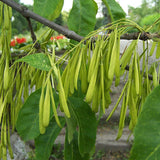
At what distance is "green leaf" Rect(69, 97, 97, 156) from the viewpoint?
1.47 ft

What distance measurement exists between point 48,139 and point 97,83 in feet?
0.84

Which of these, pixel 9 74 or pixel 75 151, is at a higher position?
pixel 9 74

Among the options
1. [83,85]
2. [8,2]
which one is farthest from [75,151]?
[8,2]

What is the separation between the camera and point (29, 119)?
45cm

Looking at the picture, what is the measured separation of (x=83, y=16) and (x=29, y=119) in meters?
0.32

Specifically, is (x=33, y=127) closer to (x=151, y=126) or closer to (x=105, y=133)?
(x=151, y=126)

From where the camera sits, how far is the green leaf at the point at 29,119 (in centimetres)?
44

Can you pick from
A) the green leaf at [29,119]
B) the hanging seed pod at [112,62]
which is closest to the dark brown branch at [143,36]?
the hanging seed pod at [112,62]

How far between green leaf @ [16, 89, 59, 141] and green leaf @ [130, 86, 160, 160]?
0.68ft

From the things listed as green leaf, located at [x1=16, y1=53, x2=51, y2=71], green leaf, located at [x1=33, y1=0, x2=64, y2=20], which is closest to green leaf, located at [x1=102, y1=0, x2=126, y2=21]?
green leaf, located at [x1=33, y1=0, x2=64, y2=20]

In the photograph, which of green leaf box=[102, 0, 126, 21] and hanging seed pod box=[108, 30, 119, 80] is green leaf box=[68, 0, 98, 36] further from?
hanging seed pod box=[108, 30, 119, 80]

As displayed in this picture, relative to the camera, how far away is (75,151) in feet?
1.66

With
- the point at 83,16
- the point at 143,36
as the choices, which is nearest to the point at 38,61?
the point at 143,36

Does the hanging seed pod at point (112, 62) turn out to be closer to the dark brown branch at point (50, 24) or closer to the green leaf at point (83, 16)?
the dark brown branch at point (50, 24)
